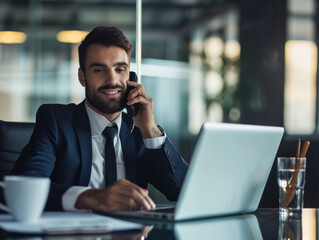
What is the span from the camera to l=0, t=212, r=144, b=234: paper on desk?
120cm

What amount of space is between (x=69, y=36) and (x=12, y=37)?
1.68ft

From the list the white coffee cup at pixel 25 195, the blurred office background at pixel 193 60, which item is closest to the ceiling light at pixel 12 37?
the blurred office background at pixel 193 60

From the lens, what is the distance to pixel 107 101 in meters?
2.05

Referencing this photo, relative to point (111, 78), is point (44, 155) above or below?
below

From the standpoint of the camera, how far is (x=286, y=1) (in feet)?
19.5

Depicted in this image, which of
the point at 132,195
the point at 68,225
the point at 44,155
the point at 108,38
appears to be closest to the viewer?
the point at 68,225

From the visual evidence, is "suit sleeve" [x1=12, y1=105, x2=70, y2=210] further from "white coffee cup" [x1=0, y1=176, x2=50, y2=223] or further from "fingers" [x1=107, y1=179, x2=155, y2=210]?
"white coffee cup" [x1=0, y1=176, x2=50, y2=223]

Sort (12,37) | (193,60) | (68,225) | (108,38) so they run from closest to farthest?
(68,225), (108,38), (12,37), (193,60)

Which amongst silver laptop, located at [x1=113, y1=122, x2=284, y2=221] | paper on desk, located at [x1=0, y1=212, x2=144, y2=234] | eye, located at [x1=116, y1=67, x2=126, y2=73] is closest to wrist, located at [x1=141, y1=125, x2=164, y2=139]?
eye, located at [x1=116, y1=67, x2=126, y2=73]

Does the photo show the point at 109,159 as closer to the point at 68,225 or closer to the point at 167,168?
A: the point at 167,168

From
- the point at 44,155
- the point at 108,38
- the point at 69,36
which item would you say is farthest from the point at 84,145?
the point at 69,36

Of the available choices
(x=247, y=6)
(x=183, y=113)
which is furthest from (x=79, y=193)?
(x=247, y=6)

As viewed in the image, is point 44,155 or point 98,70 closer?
point 44,155

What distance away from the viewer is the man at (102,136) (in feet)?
6.26
